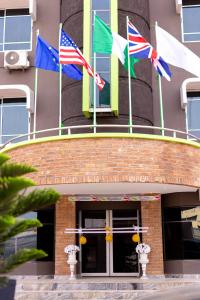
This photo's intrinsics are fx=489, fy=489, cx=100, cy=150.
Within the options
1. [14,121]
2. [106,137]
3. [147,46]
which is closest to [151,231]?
[106,137]

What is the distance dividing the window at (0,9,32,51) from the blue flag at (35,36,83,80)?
15.3 feet

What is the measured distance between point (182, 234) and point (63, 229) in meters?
4.24

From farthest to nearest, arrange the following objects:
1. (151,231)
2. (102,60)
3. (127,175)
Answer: (102,60), (151,231), (127,175)

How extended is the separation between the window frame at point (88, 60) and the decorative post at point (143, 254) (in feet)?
15.5

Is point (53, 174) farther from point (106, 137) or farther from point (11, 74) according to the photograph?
point (11, 74)

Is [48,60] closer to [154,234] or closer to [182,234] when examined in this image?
[154,234]

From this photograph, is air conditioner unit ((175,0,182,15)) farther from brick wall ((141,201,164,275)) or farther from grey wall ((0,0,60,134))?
brick wall ((141,201,164,275))

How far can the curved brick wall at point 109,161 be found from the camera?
1425 centimetres

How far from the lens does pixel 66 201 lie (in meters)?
17.0

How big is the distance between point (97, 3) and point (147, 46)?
12.3 feet

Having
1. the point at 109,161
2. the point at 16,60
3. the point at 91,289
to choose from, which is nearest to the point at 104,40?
the point at 109,161

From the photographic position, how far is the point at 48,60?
16344 millimetres

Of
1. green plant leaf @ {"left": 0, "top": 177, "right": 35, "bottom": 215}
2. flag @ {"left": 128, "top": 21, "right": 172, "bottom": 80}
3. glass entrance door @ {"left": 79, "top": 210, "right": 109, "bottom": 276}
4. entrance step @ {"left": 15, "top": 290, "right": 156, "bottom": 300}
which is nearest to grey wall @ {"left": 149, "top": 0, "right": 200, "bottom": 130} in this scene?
flag @ {"left": 128, "top": 21, "right": 172, "bottom": 80}

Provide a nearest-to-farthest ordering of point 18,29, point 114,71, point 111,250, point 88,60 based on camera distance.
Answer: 1. point 114,71
2. point 88,60
3. point 111,250
4. point 18,29
